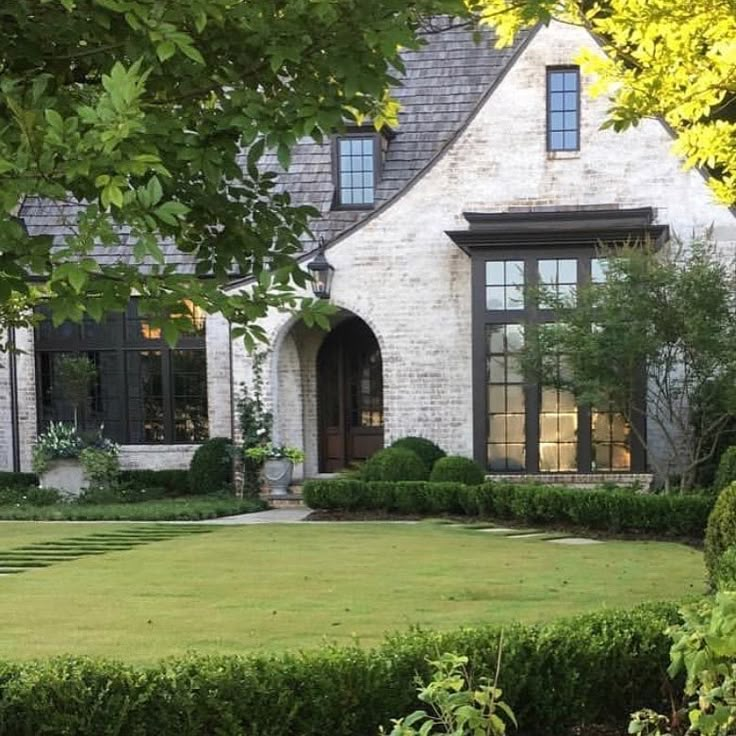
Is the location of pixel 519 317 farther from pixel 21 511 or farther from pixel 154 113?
pixel 154 113

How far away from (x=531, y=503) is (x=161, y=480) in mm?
8053

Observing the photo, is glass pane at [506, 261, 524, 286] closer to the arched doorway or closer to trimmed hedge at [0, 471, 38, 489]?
the arched doorway

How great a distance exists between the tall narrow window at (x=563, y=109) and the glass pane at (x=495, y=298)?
272 centimetres

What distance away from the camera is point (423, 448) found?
14391 mm

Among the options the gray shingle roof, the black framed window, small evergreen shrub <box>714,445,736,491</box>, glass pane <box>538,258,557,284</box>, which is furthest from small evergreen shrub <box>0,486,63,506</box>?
small evergreen shrub <box>714,445,736,491</box>

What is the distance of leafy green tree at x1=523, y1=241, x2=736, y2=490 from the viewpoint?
462 inches

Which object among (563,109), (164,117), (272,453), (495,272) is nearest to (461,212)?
(495,272)

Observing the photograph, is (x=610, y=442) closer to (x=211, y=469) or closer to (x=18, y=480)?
(x=211, y=469)

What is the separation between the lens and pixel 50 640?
590cm

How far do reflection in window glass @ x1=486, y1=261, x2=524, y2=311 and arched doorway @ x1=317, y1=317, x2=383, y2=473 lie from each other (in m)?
3.51

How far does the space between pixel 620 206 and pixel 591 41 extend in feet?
9.42

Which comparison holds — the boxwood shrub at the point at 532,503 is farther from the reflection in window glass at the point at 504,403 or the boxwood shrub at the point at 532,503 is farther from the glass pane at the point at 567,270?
the glass pane at the point at 567,270

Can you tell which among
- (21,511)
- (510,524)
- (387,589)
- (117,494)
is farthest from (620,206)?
(21,511)

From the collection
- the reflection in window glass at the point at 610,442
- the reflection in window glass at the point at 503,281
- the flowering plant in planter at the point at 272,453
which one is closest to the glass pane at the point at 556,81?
the reflection in window glass at the point at 503,281
